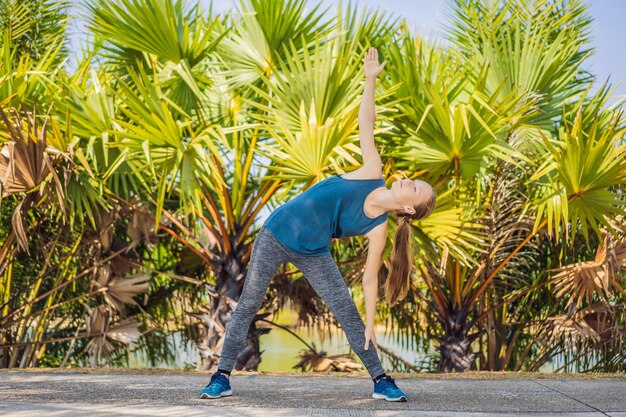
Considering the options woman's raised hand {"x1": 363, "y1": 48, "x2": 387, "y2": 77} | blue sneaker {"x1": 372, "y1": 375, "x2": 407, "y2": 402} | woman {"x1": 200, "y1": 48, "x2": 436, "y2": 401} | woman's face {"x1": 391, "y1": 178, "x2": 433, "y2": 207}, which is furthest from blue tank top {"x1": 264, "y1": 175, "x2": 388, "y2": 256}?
blue sneaker {"x1": 372, "y1": 375, "x2": 407, "y2": 402}

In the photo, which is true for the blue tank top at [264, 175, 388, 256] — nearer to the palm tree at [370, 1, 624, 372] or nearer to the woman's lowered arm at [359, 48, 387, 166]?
the woman's lowered arm at [359, 48, 387, 166]

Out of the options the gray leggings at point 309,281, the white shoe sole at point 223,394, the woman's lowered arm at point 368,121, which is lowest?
the white shoe sole at point 223,394

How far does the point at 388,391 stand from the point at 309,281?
69cm

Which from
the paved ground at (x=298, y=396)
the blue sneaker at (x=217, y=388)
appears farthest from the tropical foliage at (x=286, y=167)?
the blue sneaker at (x=217, y=388)

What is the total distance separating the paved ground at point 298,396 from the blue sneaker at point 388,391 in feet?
0.13

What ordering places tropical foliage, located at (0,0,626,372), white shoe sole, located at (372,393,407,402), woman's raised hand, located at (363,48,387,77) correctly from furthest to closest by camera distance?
tropical foliage, located at (0,0,626,372) < white shoe sole, located at (372,393,407,402) < woman's raised hand, located at (363,48,387,77)

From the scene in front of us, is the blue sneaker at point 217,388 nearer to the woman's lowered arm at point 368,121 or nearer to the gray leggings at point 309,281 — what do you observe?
A: the gray leggings at point 309,281

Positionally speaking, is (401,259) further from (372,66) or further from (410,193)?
(372,66)

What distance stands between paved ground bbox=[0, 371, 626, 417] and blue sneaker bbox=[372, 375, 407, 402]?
4 cm

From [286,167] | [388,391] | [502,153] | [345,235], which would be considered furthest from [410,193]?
[502,153]

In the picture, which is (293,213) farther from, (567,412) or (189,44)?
(189,44)

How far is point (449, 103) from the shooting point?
6.44m

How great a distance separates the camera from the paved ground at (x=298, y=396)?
333 centimetres

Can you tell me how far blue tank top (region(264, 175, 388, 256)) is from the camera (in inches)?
141
